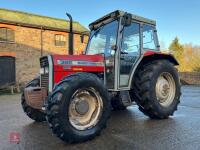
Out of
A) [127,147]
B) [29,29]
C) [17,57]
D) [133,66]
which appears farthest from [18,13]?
[127,147]

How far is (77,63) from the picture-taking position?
17.3ft

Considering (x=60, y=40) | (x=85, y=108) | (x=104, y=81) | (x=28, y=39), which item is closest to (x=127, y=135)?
(x=85, y=108)

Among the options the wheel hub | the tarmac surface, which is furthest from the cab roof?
the tarmac surface

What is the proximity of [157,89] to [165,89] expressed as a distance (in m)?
0.27

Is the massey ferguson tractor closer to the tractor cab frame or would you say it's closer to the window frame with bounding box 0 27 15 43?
the tractor cab frame

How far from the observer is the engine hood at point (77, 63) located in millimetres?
5114

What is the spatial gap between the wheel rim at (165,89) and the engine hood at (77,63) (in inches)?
63.4

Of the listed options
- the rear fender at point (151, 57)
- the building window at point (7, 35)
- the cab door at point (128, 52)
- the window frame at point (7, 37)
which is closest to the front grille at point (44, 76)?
the cab door at point (128, 52)

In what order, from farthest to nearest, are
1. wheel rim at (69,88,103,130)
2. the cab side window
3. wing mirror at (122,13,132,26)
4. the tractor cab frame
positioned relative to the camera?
1. the cab side window
2. the tractor cab frame
3. wing mirror at (122,13,132,26)
4. wheel rim at (69,88,103,130)

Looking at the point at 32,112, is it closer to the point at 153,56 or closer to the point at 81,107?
the point at 81,107

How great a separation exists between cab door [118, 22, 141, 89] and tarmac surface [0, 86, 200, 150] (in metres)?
1.02

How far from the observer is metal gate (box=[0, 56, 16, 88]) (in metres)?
19.5

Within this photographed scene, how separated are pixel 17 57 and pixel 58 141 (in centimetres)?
1711

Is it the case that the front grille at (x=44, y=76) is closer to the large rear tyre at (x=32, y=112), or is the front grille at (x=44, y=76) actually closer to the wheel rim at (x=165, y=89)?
the large rear tyre at (x=32, y=112)
